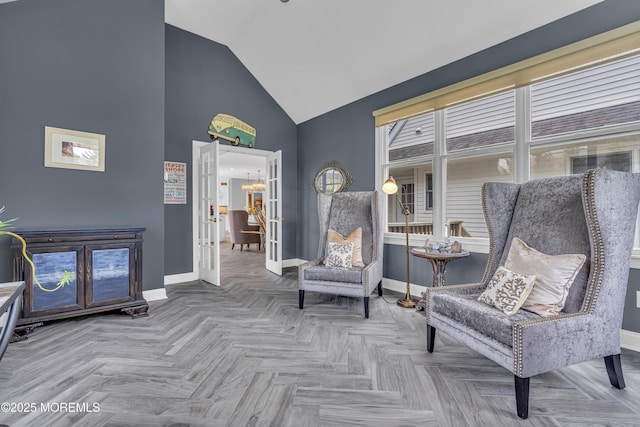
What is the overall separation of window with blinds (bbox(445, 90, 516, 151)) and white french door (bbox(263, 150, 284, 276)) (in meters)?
2.69

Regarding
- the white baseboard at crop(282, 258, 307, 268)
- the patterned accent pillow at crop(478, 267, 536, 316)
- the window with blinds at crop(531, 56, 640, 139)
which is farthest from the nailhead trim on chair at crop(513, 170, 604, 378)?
the white baseboard at crop(282, 258, 307, 268)

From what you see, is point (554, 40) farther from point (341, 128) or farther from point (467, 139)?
point (341, 128)

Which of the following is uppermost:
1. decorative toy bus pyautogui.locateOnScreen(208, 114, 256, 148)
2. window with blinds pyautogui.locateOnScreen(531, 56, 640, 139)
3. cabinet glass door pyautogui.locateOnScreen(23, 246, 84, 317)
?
decorative toy bus pyautogui.locateOnScreen(208, 114, 256, 148)

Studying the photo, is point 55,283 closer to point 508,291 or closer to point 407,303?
point 407,303

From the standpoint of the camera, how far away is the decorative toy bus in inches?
185

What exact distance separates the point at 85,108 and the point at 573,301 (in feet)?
14.6

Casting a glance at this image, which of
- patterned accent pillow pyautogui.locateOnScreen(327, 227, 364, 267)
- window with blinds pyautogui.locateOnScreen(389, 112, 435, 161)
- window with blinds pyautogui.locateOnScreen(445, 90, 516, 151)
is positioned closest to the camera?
window with blinds pyautogui.locateOnScreen(445, 90, 516, 151)

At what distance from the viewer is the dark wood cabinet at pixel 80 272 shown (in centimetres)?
255

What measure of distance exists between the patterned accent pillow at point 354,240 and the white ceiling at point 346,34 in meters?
2.11

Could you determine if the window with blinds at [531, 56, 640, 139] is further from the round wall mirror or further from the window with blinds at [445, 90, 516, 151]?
the round wall mirror

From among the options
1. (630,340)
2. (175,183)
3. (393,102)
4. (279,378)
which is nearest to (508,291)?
(630,340)

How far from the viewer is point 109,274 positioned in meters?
2.92

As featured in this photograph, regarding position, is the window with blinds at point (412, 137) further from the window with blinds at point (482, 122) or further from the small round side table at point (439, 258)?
the small round side table at point (439, 258)

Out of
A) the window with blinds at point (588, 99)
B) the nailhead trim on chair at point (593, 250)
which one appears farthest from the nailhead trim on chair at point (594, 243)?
the window with blinds at point (588, 99)
